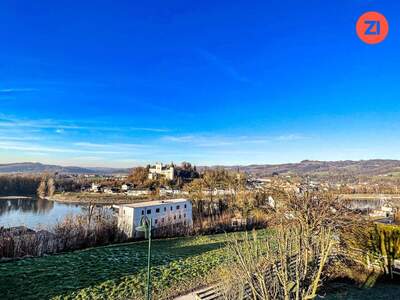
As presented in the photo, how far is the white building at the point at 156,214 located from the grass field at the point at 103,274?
5.35 meters

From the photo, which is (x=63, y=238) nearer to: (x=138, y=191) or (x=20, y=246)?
(x=20, y=246)

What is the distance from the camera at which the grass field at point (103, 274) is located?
6879 mm

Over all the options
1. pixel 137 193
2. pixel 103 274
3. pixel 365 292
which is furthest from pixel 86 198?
pixel 365 292

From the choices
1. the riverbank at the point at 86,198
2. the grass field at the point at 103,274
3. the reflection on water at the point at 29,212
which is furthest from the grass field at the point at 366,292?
the riverbank at the point at 86,198

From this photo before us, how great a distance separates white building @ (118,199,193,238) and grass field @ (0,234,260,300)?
5.35 metres

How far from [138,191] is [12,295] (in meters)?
43.2

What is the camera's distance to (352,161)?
119312 mm

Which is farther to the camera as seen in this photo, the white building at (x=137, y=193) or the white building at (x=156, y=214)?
the white building at (x=137, y=193)

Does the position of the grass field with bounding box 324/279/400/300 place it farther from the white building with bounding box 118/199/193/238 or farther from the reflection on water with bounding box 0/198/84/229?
the reflection on water with bounding box 0/198/84/229

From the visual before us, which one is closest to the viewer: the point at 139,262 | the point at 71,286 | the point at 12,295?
the point at 12,295

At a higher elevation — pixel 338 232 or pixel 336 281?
pixel 338 232

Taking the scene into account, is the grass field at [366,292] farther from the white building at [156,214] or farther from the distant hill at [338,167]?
the distant hill at [338,167]

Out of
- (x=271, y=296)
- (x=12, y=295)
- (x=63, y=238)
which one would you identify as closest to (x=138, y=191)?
(x=63, y=238)

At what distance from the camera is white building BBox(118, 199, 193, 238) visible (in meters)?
17.3
